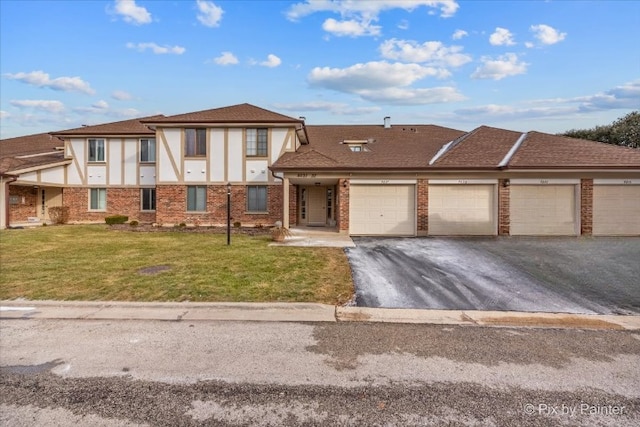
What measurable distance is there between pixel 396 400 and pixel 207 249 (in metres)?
9.35

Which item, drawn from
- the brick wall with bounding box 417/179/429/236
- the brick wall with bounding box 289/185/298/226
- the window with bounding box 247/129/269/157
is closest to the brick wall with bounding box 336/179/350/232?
the brick wall with bounding box 417/179/429/236

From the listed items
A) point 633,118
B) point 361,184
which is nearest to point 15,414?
point 361,184

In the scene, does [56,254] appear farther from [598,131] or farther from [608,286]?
[598,131]

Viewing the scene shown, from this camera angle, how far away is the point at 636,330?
16.8ft

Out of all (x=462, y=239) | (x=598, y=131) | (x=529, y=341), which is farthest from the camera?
(x=598, y=131)

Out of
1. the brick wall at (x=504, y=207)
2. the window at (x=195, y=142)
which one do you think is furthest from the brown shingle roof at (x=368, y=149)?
the window at (x=195, y=142)

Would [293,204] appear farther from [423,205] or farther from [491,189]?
[491,189]

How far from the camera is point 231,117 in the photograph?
60.1ft

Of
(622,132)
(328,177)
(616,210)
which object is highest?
(622,132)

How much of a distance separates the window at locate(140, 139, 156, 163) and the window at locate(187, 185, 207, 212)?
171 inches

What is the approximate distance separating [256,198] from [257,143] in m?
3.01

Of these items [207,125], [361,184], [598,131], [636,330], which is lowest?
[636,330]

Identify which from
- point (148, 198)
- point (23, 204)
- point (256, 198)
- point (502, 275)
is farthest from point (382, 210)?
point (23, 204)

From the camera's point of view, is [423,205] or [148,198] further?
[148,198]
